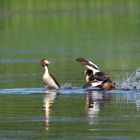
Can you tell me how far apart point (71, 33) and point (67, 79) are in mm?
28641

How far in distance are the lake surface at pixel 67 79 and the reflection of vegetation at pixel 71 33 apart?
0.09ft

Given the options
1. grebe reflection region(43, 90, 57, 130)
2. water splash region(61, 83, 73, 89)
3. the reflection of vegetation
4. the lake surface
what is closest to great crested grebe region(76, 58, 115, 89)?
the lake surface

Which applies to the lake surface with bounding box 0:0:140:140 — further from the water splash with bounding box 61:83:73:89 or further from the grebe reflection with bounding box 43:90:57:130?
the water splash with bounding box 61:83:73:89

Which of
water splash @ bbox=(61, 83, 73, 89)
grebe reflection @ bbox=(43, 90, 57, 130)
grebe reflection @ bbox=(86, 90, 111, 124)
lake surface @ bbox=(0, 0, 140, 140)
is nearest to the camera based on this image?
lake surface @ bbox=(0, 0, 140, 140)

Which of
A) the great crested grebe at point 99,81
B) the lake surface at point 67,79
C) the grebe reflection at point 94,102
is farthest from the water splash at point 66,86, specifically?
the grebe reflection at point 94,102

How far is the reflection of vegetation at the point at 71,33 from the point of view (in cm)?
3972

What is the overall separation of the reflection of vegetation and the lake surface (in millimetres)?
28

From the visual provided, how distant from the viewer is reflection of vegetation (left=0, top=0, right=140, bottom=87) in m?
39.7

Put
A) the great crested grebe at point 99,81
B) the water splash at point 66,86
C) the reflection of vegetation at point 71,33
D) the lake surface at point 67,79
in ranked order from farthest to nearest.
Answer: the reflection of vegetation at point 71,33, the water splash at point 66,86, the great crested grebe at point 99,81, the lake surface at point 67,79

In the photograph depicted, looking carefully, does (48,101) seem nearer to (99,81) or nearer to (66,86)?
(99,81)

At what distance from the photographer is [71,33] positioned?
57.9 meters

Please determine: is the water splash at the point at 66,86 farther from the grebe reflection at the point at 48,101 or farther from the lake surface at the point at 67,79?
the grebe reflection at the point at 48,101

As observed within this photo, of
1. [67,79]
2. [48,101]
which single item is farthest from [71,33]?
[48,101]

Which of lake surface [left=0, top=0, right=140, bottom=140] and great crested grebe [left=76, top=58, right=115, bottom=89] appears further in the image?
great crested grebe [left=76, top=58, right=115, bottom=89]
